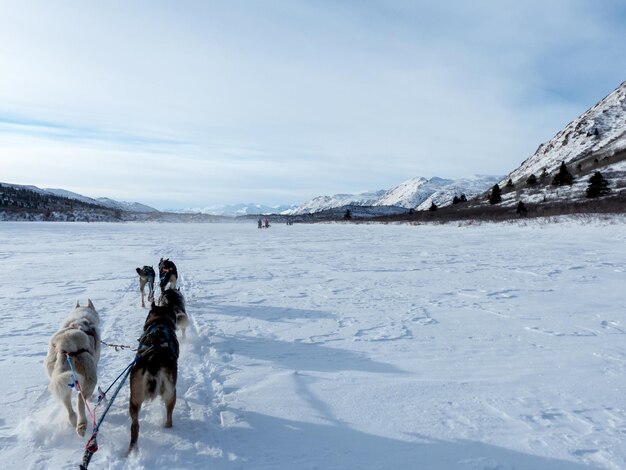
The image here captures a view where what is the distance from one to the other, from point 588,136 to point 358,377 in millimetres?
129365

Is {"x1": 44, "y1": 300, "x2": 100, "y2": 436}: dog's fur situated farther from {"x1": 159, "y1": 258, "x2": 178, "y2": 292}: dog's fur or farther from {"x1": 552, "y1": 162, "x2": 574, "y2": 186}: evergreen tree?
{"x1": 552, "y1": 162, "x2": 574, "y2": 186}: evergreen tree

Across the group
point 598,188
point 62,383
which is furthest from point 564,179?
point 62,383

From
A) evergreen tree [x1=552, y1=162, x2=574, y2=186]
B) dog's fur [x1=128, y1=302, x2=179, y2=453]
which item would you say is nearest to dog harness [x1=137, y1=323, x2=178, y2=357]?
dog's fur [x1=128, y1=302, x2=179, y2=453]

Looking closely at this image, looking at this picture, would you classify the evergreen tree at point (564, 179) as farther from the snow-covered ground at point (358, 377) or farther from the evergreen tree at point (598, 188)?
the snow-covered ground at point (358, 377)

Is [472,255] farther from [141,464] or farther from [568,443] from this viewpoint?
[141,464]

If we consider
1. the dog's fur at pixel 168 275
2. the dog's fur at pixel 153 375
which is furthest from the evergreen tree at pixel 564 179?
the dog's fur at pixel 153 375

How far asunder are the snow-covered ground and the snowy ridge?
10351 centimetres

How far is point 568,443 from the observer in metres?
3.68

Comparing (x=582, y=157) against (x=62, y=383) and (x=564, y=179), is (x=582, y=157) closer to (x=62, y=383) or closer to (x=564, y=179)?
(x=564, y=179)

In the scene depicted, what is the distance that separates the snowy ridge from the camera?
335 feet

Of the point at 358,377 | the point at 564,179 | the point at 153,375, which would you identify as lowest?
the point at 358,377

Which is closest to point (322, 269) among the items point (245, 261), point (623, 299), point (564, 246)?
point (245, 261)

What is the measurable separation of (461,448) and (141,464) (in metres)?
2.77

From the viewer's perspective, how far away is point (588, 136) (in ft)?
358
